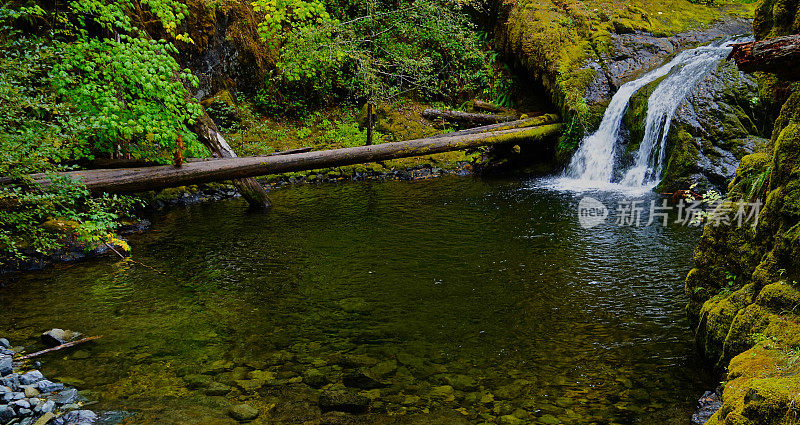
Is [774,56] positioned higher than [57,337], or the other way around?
[774,56]

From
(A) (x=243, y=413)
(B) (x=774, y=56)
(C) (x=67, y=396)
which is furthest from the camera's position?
(C) (x=67, y=396)

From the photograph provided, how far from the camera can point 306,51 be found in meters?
14.1

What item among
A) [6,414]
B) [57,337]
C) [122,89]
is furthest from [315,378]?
[122,89]

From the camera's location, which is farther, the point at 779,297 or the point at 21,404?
the point at 21,404

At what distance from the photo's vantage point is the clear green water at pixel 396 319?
12.7ft

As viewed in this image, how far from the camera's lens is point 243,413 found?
12.1ft

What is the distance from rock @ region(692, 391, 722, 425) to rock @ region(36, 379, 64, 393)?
4.91 m

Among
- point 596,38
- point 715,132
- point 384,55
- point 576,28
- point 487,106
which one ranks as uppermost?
point 576,28

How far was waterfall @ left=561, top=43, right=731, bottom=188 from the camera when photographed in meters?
11.8

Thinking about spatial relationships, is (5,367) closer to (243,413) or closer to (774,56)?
(243,413)

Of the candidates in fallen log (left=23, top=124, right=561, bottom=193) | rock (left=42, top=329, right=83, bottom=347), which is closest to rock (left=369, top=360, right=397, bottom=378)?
rock (left=42, top=329, right=83, bottom=347)

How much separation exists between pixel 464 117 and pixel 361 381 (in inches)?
523

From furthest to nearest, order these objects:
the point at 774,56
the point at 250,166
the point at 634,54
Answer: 1. the point at 634,54
2. the point at 250,166
3. the point at 774,56

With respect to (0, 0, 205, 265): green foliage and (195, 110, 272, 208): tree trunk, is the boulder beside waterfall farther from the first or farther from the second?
(0, 0, 205, 265): green foliage
